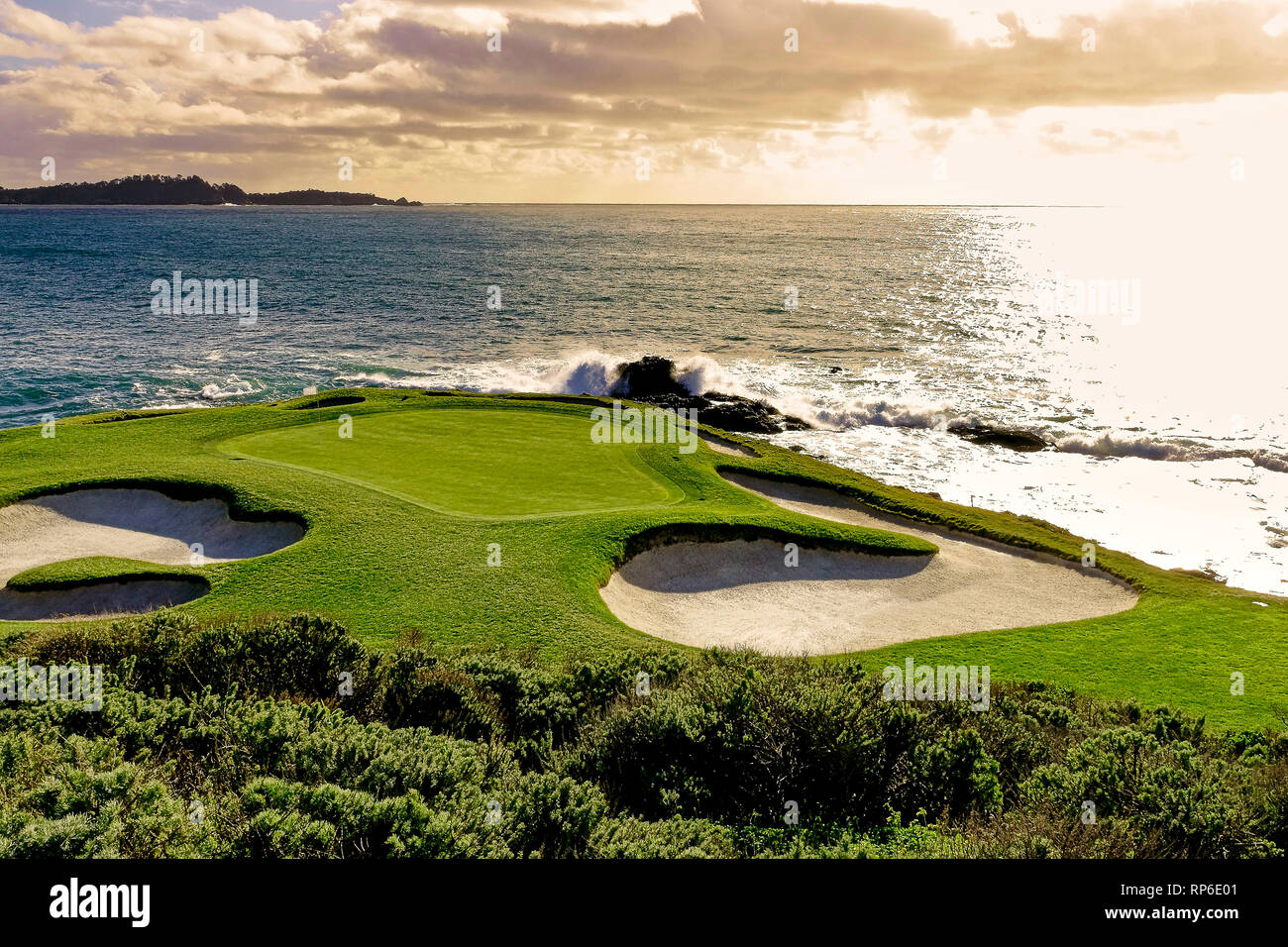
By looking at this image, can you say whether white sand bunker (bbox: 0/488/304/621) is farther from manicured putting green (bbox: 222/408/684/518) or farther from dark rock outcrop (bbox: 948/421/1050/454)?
dark rock outcrop (bbox: 948/421/1050/454)

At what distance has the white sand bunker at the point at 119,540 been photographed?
16641 millimetres

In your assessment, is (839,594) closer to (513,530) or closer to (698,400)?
(513,530)

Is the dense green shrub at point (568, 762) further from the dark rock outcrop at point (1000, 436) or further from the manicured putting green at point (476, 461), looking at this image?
the dark rock outcrop at point (1000, 436)

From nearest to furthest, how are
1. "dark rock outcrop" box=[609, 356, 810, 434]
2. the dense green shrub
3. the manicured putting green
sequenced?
1. the dense green shrub
2. the manicured putting green
3. "dark rock outcrop" box=[609, 356, 810, 434]

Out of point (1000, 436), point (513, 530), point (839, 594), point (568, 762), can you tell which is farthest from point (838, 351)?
point (568, 762)

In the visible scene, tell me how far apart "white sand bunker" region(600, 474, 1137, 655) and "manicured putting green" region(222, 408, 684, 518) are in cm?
291

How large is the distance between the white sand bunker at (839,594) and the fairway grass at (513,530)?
56 centimetres

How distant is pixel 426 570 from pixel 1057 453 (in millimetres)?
30454

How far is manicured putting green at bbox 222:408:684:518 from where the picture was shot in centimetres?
2111

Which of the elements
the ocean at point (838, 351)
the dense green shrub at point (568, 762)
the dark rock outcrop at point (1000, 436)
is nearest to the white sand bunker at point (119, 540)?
the dense green shrub at point (568, 762)

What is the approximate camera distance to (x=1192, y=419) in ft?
134

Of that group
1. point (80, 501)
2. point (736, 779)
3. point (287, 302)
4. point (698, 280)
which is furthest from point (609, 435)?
point (698, 280)

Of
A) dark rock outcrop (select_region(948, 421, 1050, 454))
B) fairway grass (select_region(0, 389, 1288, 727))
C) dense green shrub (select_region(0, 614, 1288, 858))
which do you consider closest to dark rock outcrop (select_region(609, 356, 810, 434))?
dark rock outcrop (select_region(948, 421, 1050, 454))
